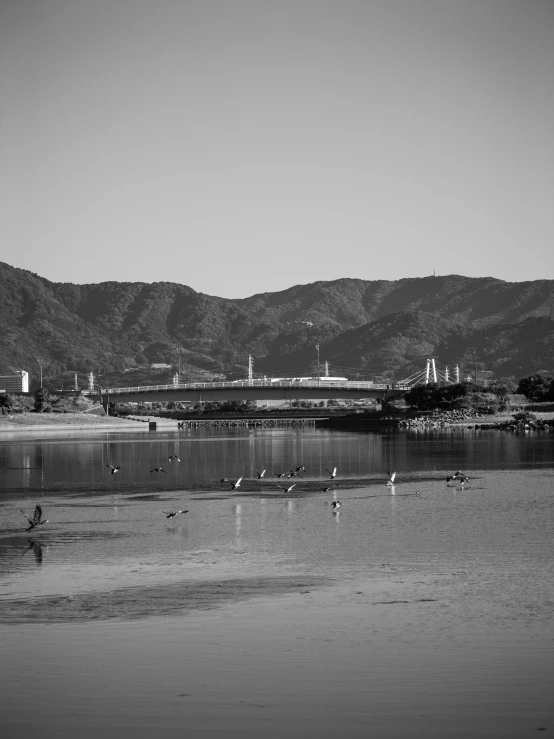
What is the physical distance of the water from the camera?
1146 centimetres

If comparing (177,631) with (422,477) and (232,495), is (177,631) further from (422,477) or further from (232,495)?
(422,477)

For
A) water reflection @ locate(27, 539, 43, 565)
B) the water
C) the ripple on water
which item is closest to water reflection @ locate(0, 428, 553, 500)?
the water

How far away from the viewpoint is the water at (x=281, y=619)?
1146 cm

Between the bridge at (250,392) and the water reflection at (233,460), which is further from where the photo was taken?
the bridge at (250,392)

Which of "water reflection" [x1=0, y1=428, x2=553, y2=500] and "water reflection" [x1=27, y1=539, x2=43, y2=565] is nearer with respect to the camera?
"water reflection" [x1=27, y1=539, x2=43, y2=565]

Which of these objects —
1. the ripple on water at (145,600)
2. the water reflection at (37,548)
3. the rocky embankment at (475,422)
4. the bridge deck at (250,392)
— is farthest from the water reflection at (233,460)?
the bridge deck at (250,392)

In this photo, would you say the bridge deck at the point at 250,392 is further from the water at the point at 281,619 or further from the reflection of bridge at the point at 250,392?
the water at the point at 281,619

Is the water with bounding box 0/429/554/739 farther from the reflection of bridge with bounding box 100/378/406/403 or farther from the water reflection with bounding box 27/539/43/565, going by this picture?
the reflection of bridge with bounding box 100/378/406/403

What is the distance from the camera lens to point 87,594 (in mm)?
17922

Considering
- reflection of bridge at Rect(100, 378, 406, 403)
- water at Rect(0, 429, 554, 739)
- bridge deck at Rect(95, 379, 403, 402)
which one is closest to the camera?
water at Rect(0, 429, 554, 739)

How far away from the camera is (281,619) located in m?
15.9

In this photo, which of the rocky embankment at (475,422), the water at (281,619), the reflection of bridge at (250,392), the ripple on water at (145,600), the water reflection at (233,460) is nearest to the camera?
the water at (281,619)

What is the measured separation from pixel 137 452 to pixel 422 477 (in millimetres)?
30125

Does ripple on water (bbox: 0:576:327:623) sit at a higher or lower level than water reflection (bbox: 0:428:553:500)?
lower
